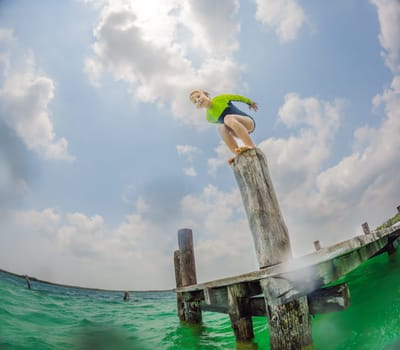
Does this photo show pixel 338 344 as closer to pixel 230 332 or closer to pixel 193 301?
pixel 230 332

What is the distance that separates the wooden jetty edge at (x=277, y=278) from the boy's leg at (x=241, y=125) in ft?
1.00

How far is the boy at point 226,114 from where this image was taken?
11.5 feet

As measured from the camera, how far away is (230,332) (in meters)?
4.73

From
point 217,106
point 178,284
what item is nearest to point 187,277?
point 178,284

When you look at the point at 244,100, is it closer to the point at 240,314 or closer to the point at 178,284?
the point at 240,314

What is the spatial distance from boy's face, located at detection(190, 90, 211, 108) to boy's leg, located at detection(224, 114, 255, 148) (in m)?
0.51

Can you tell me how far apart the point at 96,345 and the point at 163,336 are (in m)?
1.49

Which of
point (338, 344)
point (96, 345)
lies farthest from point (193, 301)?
point (338, 344)

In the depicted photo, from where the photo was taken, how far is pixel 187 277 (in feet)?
18.3

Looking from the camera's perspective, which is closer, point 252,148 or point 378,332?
point 378,332

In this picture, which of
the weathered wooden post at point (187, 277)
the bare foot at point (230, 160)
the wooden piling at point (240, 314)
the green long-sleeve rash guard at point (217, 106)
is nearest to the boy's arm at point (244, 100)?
the green long-sleeve rash guard at point (217, 106)

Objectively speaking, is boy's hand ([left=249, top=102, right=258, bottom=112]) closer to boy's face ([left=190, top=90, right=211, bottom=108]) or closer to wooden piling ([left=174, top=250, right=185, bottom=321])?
boy's face ([left=190, top=90, right=211, bottom=108])

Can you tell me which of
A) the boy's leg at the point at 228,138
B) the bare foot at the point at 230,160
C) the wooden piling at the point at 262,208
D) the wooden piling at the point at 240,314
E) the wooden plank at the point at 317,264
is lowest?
the wooden piling at the point at 240,314

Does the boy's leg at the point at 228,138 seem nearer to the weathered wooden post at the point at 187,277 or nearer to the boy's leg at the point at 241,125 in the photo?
the boy's leg at the point at 241,125
